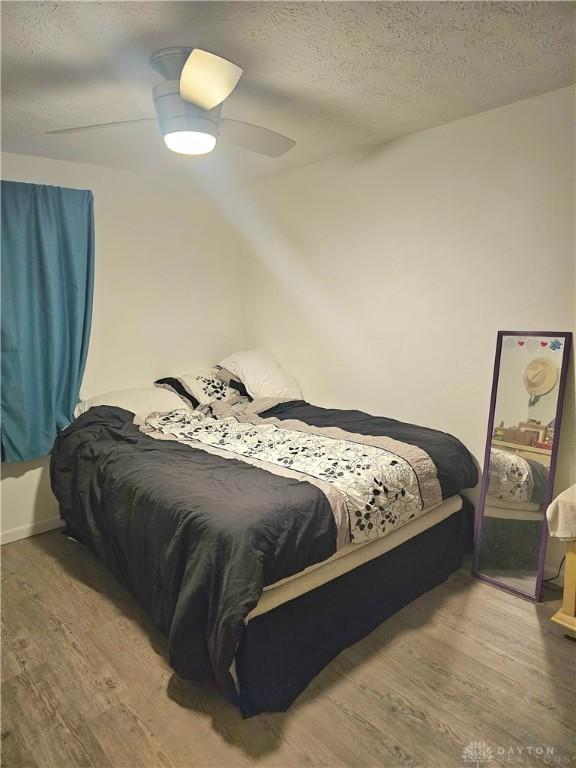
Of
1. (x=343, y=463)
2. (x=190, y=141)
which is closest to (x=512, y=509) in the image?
(x=343, y=463)

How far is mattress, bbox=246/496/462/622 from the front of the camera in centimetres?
184

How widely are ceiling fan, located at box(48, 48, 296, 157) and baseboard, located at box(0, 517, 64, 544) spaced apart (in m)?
2.40

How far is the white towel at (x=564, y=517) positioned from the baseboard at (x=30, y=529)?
2.94 m

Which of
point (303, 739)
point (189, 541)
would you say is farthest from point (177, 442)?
point (303, 739)

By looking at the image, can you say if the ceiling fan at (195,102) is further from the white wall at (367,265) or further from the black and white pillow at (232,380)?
the black and white pillow at (232,380)

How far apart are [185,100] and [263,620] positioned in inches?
76.7

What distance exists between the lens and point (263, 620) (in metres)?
1.81

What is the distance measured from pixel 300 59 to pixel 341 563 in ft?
6.53

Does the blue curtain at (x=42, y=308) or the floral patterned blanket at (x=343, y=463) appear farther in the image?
the blue curtain at (x=42, y=308)

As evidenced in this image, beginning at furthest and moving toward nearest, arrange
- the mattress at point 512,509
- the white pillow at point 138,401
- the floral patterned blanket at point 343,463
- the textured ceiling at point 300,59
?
the white pillow at point 138,401, the mattress at point 512,509, the floral patterned blanket at point 343,463, the textured ceiling at point 300,59

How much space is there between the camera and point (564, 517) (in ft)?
6.82

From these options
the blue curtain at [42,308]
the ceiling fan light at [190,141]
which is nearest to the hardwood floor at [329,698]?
the blue curtain at [42,308]

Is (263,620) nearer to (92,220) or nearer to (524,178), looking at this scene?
(524,178)

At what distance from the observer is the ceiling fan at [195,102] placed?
1.66m
